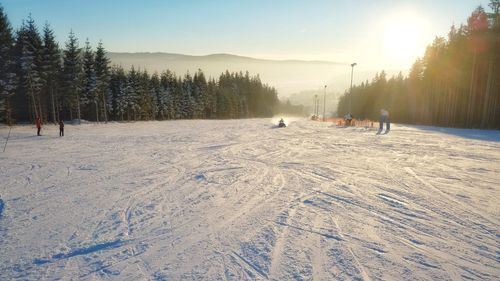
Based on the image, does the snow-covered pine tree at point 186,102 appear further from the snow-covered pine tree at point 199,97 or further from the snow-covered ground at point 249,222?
the snow-covered ground at point 249,222

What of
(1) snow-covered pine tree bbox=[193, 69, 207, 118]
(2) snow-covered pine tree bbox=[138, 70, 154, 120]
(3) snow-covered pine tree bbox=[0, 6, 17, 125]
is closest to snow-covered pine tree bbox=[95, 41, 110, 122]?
(2) snow-covered pine tree bbox=[138, 70, 154, 120]

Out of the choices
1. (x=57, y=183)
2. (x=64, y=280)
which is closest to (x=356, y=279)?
(x=64, y=280)

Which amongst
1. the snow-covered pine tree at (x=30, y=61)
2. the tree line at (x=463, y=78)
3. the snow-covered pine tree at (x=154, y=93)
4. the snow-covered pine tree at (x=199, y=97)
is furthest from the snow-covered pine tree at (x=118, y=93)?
the tree line at (x=463, y=78)

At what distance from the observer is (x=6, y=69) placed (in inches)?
1422

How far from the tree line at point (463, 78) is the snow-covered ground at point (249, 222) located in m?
→ 33.0

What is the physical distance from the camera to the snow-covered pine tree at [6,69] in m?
35.2

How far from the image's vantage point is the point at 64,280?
3.95 meters

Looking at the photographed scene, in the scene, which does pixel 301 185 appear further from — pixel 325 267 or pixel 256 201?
pixel 325 267

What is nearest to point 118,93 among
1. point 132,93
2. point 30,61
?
point 132,93

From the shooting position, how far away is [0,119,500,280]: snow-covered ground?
168 inches

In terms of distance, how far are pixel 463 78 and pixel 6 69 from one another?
61964mm

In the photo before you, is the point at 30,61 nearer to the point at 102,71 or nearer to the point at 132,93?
the point at 102,71

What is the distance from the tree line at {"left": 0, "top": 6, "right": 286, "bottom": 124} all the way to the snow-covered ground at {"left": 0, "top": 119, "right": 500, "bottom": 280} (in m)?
34.9

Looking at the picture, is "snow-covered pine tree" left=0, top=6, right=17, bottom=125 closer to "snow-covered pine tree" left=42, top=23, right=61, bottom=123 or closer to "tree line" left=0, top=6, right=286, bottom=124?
"tree line" left=0, top=6, right=286, bottom=124
